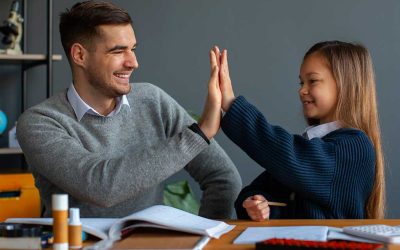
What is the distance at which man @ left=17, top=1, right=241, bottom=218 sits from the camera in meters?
1.70

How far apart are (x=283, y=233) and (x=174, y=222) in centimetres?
22

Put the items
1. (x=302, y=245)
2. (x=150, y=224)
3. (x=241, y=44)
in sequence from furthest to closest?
1. (x=241, y=44)
2. (x=150, y=224)
3. (x=302, y=245)

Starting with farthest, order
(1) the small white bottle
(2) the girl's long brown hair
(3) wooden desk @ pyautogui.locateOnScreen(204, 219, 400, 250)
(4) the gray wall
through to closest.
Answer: (4) the gray wall
(1) the small white bottle
(2) the girl's long brown hair
(3) wooden desk @ pyautogui.locateOnScreen(204, 219, 400, 250)

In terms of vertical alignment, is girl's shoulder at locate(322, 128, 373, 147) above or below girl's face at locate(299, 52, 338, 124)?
below

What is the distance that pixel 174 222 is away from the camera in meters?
1.43

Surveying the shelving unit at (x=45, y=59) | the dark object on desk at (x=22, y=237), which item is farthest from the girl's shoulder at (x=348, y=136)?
the shelving unit at (x=45, y=59)

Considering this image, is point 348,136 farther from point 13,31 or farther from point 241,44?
point 13,31

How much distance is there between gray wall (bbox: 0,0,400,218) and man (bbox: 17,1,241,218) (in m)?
1.36

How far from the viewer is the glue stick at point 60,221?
1.24 m

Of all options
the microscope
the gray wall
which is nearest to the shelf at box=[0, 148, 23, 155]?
the gray wall

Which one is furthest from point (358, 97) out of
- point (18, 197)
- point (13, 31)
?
point (13, 31)

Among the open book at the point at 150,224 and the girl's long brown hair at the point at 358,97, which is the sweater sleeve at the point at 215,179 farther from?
the open book at the point at 150,224

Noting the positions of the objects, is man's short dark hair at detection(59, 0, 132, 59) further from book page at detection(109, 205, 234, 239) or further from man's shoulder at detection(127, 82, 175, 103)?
book page at detection(109, 205, 234, 239)

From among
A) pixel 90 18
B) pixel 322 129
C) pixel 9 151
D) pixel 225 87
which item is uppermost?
pixel 90 18
